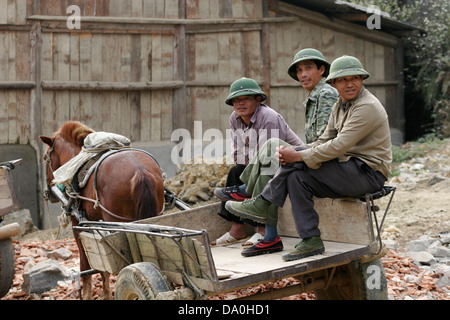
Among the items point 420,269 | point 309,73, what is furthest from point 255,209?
point 420,269

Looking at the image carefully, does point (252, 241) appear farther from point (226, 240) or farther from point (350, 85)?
point (350, 85)

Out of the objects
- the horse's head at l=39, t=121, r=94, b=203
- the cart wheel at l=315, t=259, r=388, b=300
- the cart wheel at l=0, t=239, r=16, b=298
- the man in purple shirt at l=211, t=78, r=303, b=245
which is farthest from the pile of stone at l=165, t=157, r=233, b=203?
the cart wheel at l=315, t=259, r=388, b=300

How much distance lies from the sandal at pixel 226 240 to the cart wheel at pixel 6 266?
2394mm

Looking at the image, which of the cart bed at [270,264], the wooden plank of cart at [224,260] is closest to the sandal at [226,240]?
the wooden plank of cart at [224,260]

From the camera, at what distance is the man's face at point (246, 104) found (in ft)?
16.8

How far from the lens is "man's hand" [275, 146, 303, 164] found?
4227mm

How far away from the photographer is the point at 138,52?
37.6 ft

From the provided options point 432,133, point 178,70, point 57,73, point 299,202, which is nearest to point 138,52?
point 178,70

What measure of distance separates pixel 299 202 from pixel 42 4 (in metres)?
8.57

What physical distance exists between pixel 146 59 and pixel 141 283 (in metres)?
8.34

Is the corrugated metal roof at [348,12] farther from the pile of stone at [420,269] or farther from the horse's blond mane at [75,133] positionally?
the horse's blond mane at [75,133]

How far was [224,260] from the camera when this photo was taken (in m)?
4.36

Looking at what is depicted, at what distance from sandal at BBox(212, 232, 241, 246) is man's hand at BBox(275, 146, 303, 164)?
1.18m

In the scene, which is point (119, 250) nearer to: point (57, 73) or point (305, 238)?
point (305, 238)
